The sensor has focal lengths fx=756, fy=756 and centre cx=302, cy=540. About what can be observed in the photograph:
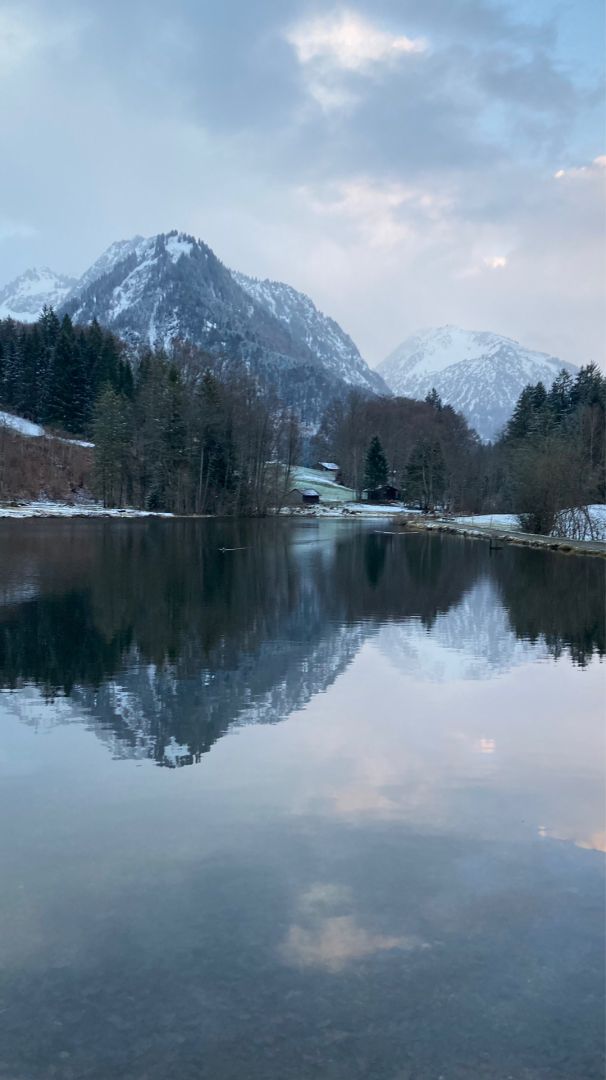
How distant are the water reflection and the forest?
72.8ft

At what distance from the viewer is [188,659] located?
15766mm

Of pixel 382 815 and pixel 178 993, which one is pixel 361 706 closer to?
pixel 382 815

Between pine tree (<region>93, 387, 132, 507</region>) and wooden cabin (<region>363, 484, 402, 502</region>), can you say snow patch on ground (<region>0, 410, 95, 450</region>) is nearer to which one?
pine tree (<region>93, 387, 132, 507</region>)

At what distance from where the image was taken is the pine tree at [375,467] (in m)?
128

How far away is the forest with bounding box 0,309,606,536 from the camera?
62.3m

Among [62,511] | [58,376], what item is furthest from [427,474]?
[62,511]

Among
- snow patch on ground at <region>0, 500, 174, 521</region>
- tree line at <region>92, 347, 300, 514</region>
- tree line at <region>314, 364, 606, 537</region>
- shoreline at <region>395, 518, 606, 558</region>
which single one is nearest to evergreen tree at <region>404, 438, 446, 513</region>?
tree line at <region>314, 364, 606, 537</region>

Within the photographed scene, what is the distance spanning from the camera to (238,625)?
65.7ft

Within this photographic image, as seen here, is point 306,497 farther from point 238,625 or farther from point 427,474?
point 238,625

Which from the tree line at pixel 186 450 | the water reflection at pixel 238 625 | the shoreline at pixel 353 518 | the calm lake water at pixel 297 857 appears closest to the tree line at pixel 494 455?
the shoreline at pixel 353 518

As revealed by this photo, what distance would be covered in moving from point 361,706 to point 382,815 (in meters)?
4.56

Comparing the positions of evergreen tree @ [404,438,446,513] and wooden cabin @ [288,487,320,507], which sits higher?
evergreen tree @ [404,438,446,513]

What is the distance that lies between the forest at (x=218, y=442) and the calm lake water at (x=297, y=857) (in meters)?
45.1

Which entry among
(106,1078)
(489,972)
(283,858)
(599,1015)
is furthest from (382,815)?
(106,1078)
